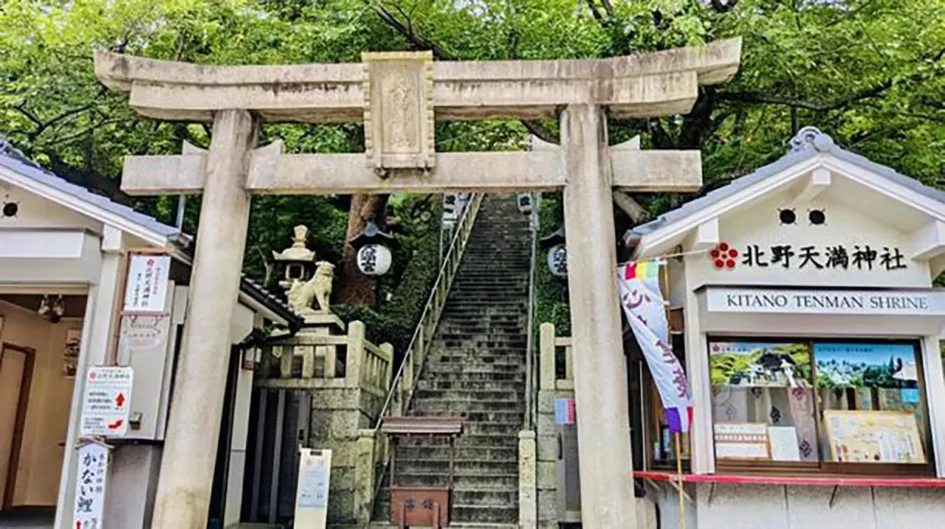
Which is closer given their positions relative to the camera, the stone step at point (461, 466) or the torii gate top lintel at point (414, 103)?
the torii gate top lintel at point (414, 103)

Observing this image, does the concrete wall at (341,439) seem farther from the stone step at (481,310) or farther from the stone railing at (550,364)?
the stone step at (481,310)

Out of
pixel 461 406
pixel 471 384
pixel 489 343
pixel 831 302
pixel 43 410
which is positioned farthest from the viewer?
pixel 489 343

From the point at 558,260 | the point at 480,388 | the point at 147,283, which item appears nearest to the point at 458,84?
Answer: the point at 147,283

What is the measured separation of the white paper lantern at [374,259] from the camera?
50.0ft

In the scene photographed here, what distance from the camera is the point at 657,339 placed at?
761cm

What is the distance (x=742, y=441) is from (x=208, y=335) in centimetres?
620

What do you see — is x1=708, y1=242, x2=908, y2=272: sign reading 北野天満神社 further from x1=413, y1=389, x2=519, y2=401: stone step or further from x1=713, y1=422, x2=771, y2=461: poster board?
x1=413, y1=389, x2=519, y2=401: stone step

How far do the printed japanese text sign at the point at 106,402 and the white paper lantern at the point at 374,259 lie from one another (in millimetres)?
7896

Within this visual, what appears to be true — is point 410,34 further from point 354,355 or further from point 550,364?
point 550,364

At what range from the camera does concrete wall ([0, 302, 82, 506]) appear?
11.6 metres

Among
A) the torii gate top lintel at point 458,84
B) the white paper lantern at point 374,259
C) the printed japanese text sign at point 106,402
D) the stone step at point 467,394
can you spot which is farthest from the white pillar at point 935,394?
the white paper lantern at point 374,259

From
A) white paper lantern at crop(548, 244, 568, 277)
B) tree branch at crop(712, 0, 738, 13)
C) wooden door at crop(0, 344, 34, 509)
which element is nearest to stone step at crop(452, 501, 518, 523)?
white paper lantern at crop(548, 244, 568, 277)

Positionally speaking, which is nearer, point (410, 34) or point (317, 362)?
point (317, 362)

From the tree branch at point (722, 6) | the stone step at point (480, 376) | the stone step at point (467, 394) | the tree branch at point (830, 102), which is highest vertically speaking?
the tree branch at point (722, 6)
